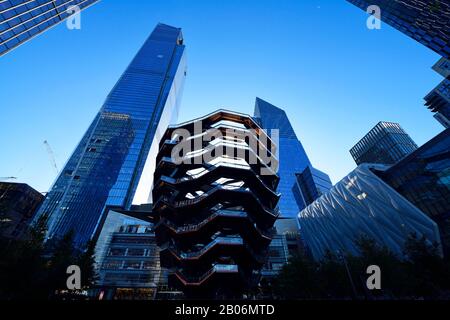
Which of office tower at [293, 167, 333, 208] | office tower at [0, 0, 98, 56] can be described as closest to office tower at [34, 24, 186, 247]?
office tower at [0, 0, 98, 56]

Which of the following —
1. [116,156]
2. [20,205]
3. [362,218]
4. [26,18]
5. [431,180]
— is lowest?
[362,218]

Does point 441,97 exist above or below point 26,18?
above

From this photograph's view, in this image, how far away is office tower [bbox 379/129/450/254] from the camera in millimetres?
33156

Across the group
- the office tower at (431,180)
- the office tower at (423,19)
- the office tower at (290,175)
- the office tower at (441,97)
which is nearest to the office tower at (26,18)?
the office tower at (423,19)

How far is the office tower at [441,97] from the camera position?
8531 centimetres

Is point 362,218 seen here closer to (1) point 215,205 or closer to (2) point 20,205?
(1) point 215,205

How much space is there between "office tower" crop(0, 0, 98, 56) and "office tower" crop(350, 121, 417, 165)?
143m

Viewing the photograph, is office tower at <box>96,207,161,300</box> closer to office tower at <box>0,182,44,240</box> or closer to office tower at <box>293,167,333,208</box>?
office tower at <box>0,182,44,240</box>

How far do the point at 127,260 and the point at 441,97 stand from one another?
133 meters

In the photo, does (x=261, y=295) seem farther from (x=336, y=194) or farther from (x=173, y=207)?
(x=336, y=194)

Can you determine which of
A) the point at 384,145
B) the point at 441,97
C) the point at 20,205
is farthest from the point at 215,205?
the point at 384,145

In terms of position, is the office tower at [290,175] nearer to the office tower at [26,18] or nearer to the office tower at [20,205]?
the office tower at [20,205]

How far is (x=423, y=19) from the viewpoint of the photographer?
42.6 m
